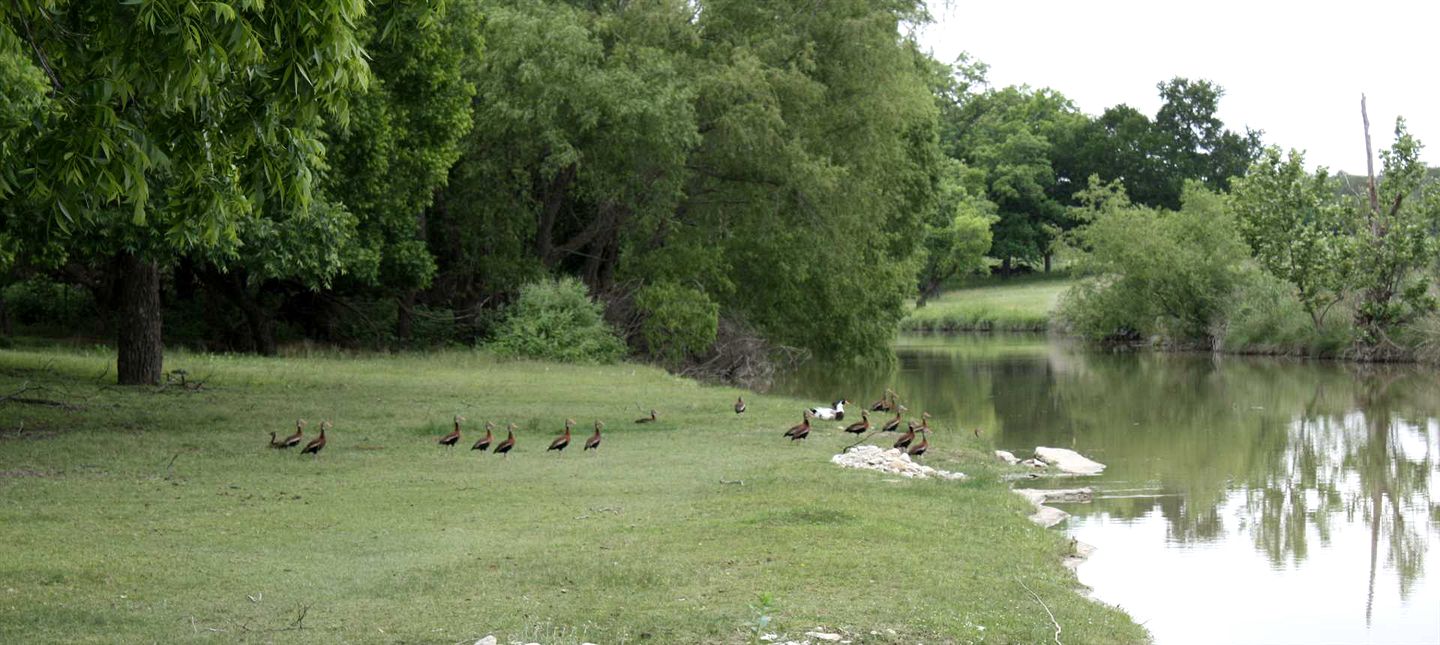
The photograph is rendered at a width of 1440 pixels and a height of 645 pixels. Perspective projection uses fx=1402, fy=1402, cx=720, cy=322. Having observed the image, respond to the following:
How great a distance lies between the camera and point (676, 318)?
36344 mm

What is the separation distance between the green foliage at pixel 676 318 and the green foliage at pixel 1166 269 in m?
28.5

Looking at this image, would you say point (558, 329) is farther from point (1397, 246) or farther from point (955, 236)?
point (955, 236)

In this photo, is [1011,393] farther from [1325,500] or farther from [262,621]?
[262,621]

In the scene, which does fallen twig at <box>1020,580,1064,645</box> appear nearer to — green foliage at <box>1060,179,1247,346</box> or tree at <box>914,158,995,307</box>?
green foliage at <box>1060,179,1247,346</box>

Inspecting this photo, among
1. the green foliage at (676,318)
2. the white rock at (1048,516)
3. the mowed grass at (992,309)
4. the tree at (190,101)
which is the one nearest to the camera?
the tree at (190,101)

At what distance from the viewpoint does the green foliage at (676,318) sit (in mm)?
36469

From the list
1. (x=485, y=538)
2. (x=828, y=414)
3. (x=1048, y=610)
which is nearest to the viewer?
(x=1048, y=610)

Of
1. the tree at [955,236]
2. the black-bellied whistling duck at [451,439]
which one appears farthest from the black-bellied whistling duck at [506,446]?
the tree at [955,236]

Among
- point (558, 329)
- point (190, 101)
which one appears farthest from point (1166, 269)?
point (190, 101)

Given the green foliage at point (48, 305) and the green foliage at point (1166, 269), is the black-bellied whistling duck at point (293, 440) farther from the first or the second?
the green foliage at point (1166, 269)

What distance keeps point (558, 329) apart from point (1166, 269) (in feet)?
110

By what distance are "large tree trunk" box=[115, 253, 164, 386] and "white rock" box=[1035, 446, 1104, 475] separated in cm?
1511

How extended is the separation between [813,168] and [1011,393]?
8506 mm

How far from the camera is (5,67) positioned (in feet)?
53.4
